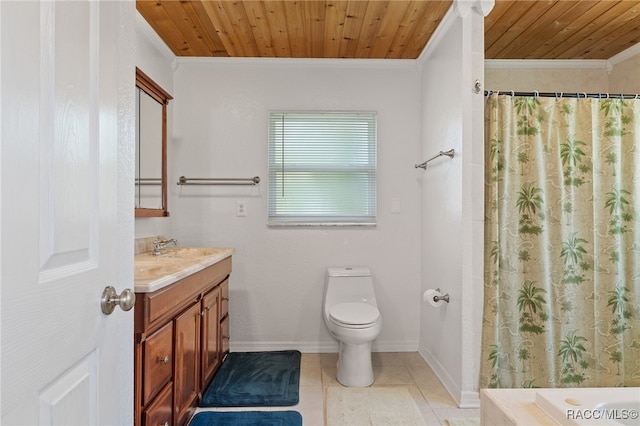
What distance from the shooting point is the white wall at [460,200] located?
2172 mm

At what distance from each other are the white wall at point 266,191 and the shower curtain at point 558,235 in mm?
943

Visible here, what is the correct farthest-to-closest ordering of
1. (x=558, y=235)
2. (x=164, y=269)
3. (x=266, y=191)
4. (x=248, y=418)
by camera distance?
(x=266, y=191) < (x=558, y=235) < (x=248, y=418) < (x=164, y=269)

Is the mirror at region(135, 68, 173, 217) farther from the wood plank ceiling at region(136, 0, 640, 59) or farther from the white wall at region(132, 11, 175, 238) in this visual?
the wood plank ceiling at region(136, 0, 640, 59)

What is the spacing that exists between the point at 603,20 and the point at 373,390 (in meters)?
2.74

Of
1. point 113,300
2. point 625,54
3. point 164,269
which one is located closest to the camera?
point 113,300

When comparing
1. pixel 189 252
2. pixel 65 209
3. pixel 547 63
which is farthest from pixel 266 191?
pixel 547 63

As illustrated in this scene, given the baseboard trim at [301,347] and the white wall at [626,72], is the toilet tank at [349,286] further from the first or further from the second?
the white wall at [626,72]

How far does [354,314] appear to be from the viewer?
248cm

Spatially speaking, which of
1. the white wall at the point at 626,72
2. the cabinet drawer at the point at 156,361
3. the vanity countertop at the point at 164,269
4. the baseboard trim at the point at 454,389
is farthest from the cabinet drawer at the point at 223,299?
the white wall at the point at 626,72

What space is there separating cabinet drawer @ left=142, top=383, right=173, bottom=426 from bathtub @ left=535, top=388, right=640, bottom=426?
1.39 meters

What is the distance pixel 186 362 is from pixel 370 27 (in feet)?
7.53

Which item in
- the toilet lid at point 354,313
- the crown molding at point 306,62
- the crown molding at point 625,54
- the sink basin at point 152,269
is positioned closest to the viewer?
the sink basin at point 152,269

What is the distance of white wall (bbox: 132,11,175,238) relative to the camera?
95.5 inches

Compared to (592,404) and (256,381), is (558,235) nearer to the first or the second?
(592,404)
